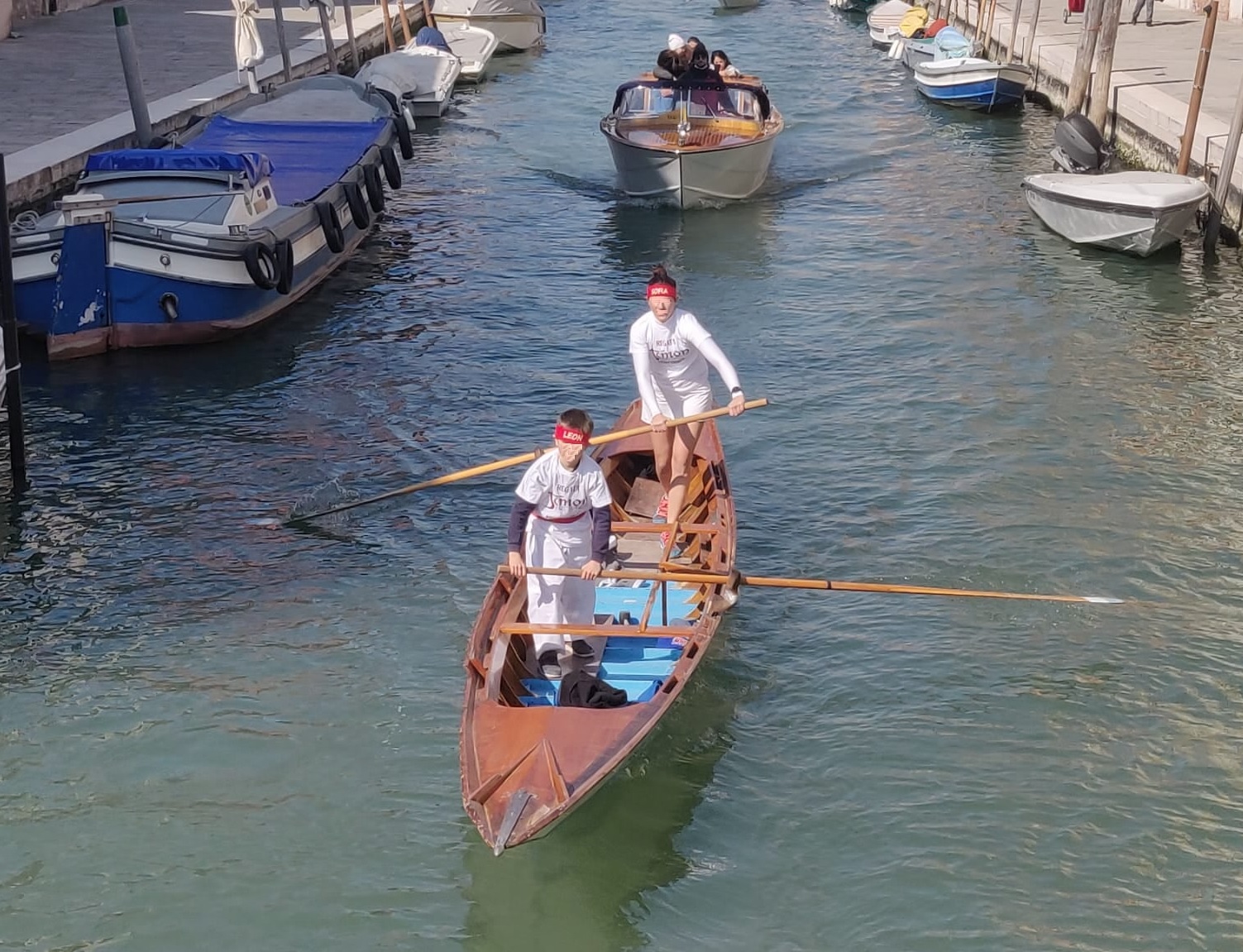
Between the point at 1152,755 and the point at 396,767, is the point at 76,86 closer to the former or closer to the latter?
the point at 396,767

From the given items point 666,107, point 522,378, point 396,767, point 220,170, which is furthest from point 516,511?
point 666,107

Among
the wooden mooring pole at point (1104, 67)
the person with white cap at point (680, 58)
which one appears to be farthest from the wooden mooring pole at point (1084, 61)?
the person with white cap at point (680, 58)

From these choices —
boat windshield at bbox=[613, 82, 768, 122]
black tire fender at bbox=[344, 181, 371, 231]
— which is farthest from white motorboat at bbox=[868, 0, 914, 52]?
black tire fender at bbox=[344, 181, 371, 231]

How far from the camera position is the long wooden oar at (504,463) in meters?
10.3

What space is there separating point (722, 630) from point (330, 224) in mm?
9440

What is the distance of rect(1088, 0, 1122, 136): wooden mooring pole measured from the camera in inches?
920

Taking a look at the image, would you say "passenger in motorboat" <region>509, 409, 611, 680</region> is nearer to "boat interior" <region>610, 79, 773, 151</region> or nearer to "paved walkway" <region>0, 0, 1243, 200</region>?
"paved walkway" <region>0, 0, 1243, 200</region>

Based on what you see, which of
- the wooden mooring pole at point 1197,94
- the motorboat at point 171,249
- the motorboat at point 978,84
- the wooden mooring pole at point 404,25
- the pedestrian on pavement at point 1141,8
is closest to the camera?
the motorboat at point 171,249

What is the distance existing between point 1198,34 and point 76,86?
20472mm

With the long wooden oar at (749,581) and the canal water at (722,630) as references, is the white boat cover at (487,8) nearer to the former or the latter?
the canal water at (722,630)

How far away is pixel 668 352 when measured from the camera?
1124cm

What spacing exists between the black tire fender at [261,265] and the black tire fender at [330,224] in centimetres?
166

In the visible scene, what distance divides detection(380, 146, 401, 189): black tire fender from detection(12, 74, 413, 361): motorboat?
7.85ft

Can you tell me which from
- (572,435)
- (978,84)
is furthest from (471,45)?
(572,435)
